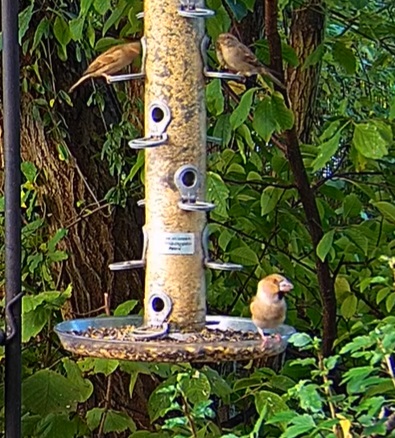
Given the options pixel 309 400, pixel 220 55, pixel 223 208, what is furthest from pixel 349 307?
pixel 309 400

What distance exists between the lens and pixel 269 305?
161 centimetres

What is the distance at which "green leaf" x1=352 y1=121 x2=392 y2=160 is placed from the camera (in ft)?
6.16

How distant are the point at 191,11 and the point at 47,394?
875mm

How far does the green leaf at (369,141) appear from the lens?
188 centimetres

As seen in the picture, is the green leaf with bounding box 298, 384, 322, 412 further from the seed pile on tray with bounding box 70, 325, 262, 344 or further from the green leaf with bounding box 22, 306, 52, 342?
the green leaf with bounding box 22, 306, 52, 342

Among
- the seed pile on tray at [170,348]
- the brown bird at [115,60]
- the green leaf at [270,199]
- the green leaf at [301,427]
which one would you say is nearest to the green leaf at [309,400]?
the green leaf at [301,427]

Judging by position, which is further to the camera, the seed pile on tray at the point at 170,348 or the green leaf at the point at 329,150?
the green leaf at the point at 329,150

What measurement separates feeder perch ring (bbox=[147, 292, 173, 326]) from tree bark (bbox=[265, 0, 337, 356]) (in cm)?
57

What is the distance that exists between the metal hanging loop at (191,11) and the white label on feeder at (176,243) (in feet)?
1.24

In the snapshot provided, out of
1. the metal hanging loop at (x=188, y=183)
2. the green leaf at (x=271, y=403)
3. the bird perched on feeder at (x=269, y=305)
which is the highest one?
the metal hanging loop at (x=188, y=183)

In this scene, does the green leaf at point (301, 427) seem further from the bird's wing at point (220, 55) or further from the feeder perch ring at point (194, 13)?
the bird's wing at point (220, 55)

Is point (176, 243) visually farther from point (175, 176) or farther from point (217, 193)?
point (217, 193)

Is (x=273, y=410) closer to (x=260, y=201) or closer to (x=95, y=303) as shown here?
(x=260, y=201)

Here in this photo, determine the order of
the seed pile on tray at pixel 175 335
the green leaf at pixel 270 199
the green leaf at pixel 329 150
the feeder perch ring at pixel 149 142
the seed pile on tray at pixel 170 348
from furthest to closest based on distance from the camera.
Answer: the green leaf at pixel 270 199, the green leaf at pixel 329 150, the feeder perch ring at pixel 149 142, the seed pile on tray at pixel 175 335, the seed pile on tray at pixel 170 348
